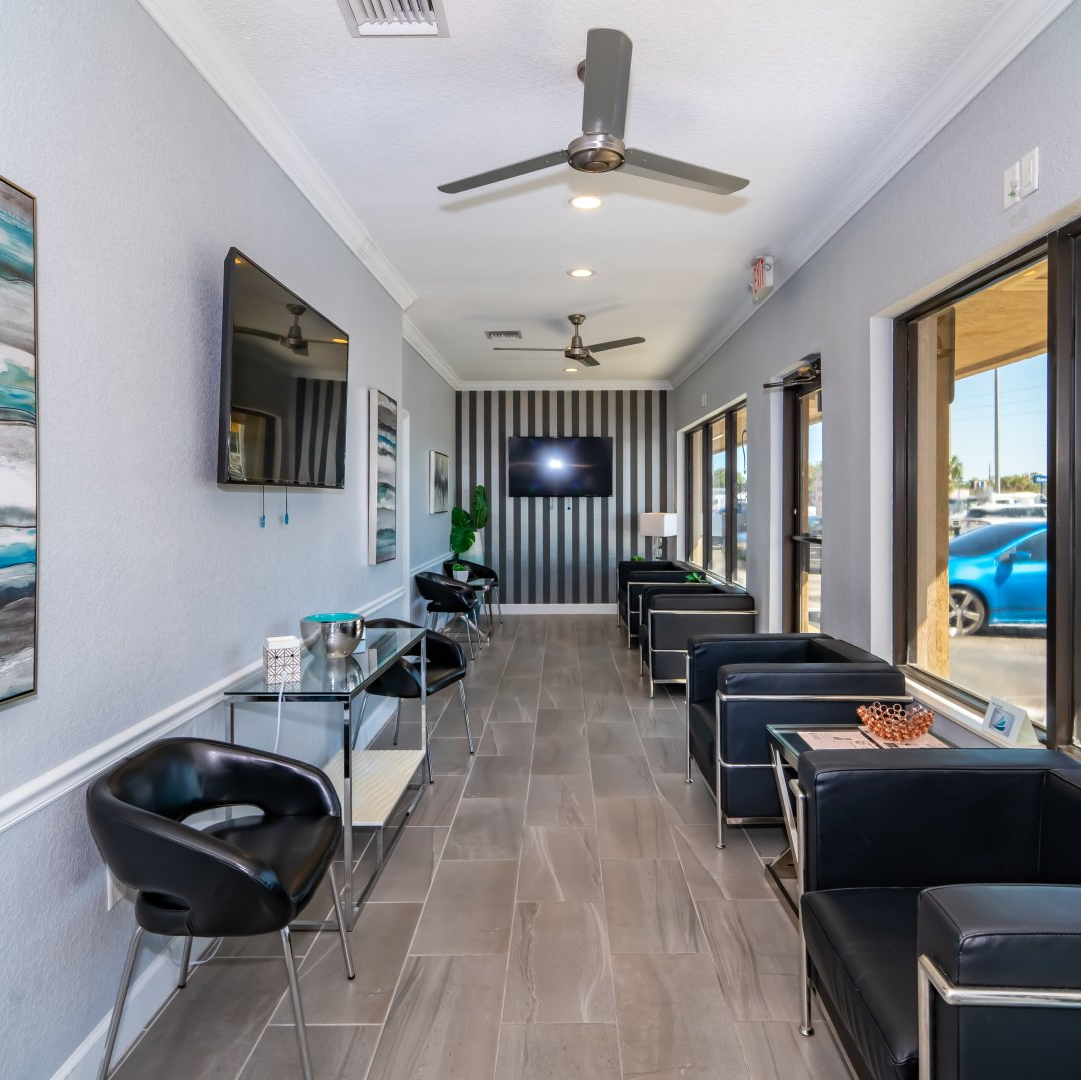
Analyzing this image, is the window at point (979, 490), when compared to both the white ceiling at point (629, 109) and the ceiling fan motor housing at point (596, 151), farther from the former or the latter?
the ceiling fan motor housing at point (596, 151)

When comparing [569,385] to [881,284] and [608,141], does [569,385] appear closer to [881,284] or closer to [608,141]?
[881,284]

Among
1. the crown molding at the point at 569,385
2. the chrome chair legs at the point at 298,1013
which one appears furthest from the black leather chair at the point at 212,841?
the crown molding at the point at 569,385

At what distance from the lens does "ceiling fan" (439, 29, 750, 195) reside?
2.03 m

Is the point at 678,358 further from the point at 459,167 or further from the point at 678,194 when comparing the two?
the point at 459,167

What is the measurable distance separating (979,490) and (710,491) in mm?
5156

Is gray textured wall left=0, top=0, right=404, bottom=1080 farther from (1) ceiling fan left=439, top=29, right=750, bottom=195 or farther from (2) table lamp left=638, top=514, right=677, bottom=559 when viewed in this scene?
(2) table lamp left=638, top=514, right=677, bottom=559

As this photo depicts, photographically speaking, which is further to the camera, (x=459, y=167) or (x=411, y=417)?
(x=411, y=417)

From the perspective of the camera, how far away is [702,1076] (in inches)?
70.9

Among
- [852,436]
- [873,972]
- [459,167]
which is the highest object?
[459,167]

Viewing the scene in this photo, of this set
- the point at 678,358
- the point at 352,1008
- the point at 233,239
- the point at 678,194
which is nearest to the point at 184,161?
the point at 233,239

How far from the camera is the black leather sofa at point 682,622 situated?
5.20 metres

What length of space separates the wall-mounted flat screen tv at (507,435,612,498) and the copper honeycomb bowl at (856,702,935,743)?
6.89 m

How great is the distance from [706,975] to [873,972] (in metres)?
0.89

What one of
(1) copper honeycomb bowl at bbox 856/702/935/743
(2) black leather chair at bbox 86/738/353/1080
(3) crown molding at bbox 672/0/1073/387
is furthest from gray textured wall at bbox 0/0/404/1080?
(3) crown molding at bbox 672/0/1073/387
